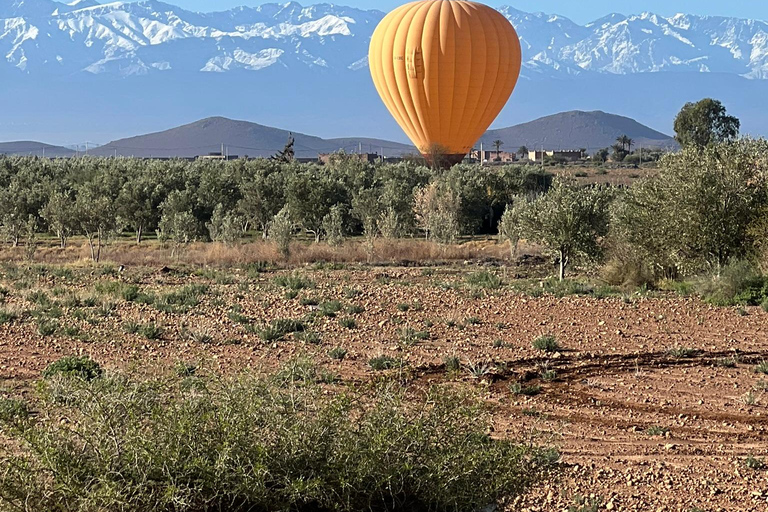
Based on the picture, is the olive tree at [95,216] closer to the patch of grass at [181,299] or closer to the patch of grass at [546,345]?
the patch of grass at [181,299]

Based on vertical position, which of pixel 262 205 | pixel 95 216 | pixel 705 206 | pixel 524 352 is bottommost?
pixel 524 352

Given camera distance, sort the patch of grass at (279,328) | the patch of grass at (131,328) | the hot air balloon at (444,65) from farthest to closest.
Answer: the hot air balloon at (444,65) < the patch of grass at (131,328) < the patch of grass at (279,328)

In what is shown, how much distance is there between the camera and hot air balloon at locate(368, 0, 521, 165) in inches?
2191

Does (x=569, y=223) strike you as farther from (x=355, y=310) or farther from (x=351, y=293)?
(x=355, y=310)

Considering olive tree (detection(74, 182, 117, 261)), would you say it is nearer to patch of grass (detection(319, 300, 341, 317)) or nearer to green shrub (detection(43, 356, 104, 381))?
patch of grass (detection(319, 300, 341, 317))

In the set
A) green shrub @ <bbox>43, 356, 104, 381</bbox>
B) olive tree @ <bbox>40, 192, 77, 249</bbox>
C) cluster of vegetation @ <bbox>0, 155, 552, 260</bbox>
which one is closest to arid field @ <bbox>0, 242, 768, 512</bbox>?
green shrub @ <bbox>43, 356, 104, 381</bbox>

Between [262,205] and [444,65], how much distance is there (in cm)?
1382

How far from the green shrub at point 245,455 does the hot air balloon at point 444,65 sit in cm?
4968

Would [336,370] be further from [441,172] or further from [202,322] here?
[441,172]

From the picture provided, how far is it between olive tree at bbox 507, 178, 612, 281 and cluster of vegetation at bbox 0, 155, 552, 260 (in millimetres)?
12708

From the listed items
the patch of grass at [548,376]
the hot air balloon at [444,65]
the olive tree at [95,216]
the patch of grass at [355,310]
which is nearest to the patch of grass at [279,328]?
the patch of grass at [355,310]

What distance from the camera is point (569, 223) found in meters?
27.7

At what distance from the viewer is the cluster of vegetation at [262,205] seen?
138 ft

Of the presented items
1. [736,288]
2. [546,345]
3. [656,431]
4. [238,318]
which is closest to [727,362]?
[546,345]
